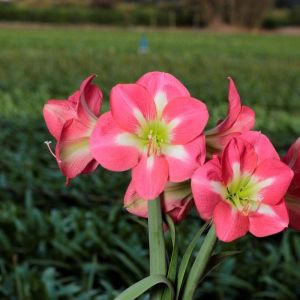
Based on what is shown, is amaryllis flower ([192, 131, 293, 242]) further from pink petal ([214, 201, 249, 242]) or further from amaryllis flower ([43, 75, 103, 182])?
amaryllis flower ([43, 75, 103, 182])

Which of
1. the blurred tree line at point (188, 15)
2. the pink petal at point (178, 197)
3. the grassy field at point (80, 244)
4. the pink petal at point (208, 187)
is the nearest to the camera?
the pink petal at point (208, 187)

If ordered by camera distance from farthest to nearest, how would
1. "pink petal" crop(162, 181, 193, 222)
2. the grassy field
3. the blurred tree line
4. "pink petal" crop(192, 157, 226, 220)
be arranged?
1. the blurred tree line
2. the grassy field
3. "pink petal" crop(162, 181, 193, 222)
4. "pink petal" crop(192, 157, 226, 220)

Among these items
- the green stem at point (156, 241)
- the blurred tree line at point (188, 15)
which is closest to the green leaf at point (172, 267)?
the green stem at point (156, 241)

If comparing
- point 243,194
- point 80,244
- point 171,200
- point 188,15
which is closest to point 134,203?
point 171,200

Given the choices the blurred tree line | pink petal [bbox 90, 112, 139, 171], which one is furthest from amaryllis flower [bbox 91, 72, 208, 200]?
the blurred tree line

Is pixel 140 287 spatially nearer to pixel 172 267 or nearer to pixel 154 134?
pixel 172 267

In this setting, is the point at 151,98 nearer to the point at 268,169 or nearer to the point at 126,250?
the point at 268,169

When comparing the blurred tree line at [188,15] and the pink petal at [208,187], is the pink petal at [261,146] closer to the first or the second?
the pink petal at [208,187]

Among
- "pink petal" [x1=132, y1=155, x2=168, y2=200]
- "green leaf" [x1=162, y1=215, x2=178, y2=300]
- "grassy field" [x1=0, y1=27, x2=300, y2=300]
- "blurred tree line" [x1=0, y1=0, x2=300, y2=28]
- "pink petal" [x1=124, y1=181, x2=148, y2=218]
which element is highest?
"pink petal" [x1=132, y1=155, x2=168, y2=200]
